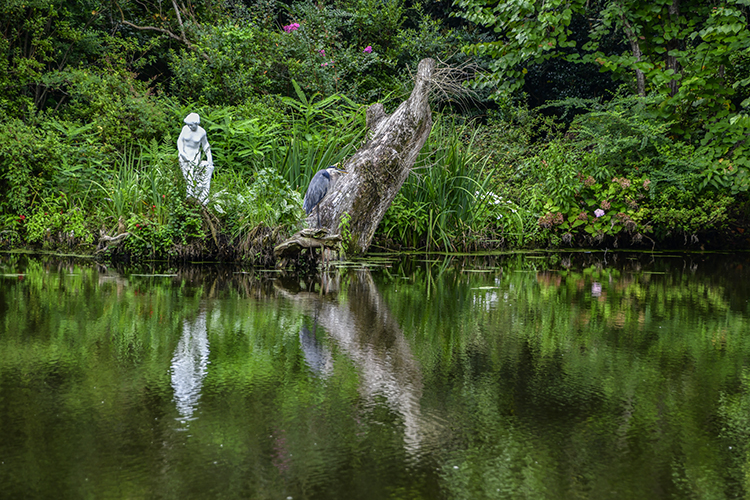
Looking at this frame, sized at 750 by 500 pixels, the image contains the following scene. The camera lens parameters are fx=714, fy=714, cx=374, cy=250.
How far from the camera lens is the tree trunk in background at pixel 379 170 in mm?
9812

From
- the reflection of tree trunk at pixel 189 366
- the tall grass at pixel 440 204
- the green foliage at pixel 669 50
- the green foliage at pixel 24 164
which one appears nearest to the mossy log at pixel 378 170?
the tall grass at pixel 440 204

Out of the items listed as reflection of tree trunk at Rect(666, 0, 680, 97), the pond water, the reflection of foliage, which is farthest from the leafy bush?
the reflection of foliage

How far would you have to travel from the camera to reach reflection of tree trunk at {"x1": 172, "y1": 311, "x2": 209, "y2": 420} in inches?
132

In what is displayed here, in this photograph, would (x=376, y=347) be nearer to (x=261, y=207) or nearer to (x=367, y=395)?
(x=367, y=395)

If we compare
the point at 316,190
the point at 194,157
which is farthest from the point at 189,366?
the point at 194,157

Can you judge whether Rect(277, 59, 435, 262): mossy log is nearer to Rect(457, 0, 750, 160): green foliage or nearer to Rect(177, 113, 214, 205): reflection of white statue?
Rect(177, 113, 214, 205): reflection of white statue

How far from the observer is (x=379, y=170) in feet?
33.0

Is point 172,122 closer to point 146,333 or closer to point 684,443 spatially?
point 146,333

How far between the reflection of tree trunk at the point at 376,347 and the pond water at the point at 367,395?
19 mm

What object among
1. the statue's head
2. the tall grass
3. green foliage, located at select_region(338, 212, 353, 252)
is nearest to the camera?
green foliage, located at select_region(338, 212, 353, 252)

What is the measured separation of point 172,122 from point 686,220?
9.09 metres

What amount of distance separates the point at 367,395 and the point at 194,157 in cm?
726

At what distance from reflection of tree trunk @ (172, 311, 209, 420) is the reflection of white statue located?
4.69 meters

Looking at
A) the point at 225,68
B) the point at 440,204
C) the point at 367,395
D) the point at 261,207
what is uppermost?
the point at 225,68
